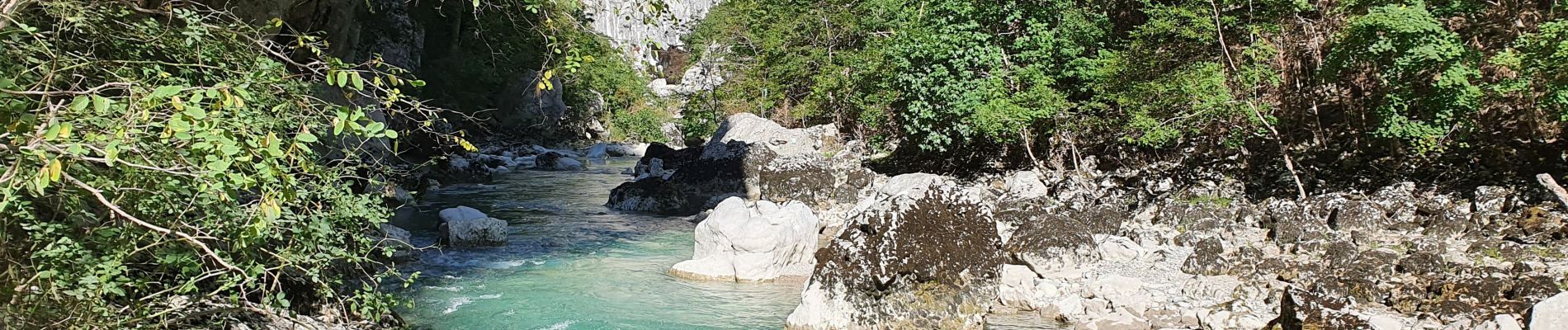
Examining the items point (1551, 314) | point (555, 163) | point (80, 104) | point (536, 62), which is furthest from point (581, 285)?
point (536, 62)

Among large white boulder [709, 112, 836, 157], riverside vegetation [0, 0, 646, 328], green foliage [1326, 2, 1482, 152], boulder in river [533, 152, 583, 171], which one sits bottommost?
boulder in river [533, 152, 583, 171]

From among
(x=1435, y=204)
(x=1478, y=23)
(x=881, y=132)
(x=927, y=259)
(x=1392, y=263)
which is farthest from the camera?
(x=881, y=132)

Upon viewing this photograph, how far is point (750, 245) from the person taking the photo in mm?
9727

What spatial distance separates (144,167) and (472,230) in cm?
905

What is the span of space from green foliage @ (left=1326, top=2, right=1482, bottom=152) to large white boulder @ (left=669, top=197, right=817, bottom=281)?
274 inches

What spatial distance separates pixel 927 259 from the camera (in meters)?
7.94

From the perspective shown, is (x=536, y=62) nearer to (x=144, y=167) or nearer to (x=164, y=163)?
(x=164, y=163)

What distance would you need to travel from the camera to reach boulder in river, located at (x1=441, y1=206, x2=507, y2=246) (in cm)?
1166

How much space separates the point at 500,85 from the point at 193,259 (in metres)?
32.6

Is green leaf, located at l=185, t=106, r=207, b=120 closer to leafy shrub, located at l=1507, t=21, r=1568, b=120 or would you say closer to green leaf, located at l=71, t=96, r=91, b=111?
Result: green leaf, located at l=71, t=96, r=91, b=111

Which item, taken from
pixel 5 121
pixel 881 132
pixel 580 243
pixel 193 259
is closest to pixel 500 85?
pixel 881 132

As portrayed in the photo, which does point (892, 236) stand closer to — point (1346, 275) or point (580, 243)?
point (1346, 275)

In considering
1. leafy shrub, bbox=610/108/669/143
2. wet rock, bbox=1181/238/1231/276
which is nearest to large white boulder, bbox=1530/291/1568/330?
wet rock, bbox=1181/238/1231/276

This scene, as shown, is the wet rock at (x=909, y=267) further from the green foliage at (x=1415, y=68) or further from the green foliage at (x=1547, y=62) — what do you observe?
the green foliage at (x=1547, y=62)
